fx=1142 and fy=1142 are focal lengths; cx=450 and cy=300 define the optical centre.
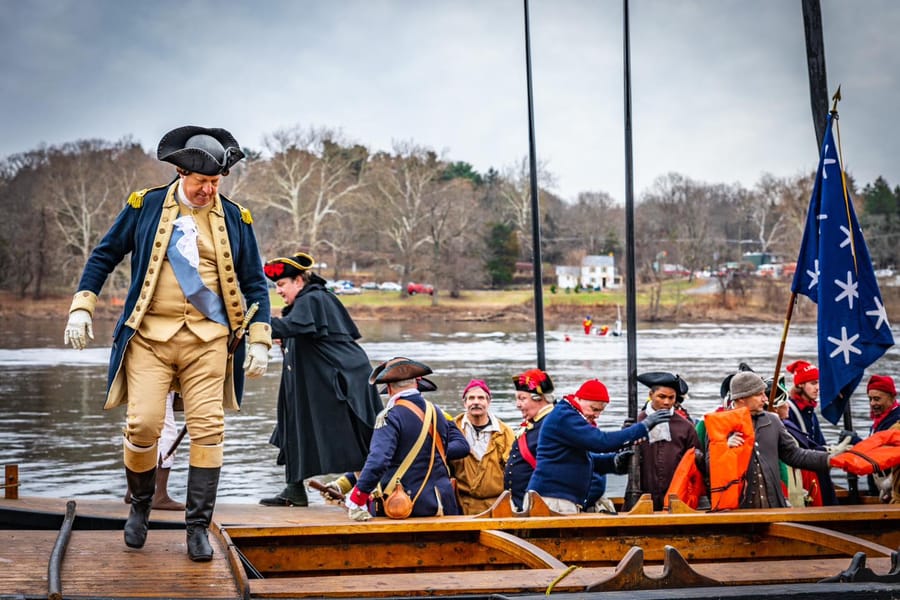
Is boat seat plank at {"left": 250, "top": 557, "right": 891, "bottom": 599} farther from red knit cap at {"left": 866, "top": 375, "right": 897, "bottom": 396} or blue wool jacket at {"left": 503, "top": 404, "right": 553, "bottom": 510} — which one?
red knit cap at {"left": 866, "top": 375, "right": 897, "bottom": 396}

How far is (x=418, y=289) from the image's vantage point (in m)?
68.1

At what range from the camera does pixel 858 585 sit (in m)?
4.78

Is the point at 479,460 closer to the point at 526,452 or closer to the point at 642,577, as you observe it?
the point at 526,452

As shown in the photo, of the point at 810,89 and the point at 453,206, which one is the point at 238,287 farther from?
the point at 453,206

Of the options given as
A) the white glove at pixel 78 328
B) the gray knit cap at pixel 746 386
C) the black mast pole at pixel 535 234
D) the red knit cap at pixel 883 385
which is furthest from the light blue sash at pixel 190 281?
the red knit cap at pixel 883 385

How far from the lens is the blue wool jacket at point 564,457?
6.60 metres

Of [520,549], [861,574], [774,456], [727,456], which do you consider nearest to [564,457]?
[727,456]

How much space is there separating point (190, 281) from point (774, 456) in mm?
3752

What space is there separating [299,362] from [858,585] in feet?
14.6

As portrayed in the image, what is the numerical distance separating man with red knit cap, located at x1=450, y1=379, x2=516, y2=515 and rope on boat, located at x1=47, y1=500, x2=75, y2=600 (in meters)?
3.08

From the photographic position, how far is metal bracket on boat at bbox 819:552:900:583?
4820 millimetres

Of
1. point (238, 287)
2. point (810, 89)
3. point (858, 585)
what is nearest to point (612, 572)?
point (858, 585)

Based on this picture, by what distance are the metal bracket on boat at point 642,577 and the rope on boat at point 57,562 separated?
2.04m

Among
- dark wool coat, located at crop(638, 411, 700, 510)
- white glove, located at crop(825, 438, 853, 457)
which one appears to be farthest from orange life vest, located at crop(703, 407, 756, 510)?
white glove, located at crop(825, 438, 853, 457)
